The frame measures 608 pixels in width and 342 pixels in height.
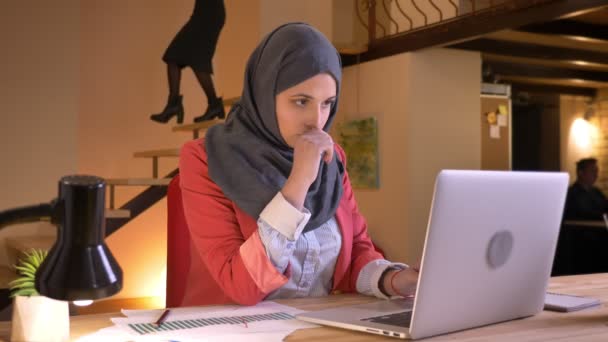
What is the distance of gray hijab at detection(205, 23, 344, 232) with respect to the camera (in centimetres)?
154

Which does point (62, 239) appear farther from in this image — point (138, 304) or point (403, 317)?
point (138, 304)

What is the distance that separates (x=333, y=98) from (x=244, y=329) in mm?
651

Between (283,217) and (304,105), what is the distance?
1.02 feet

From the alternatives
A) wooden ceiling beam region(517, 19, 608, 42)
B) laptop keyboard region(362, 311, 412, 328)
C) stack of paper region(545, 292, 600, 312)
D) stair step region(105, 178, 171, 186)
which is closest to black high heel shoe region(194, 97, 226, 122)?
stair step region(105, 178, 171, 186)

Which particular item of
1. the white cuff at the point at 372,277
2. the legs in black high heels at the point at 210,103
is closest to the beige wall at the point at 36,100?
the legs in black high heels at the point at 210,103

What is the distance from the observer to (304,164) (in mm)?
1416

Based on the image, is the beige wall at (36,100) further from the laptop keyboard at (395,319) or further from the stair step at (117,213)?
the laptop keyboard at (395,319)

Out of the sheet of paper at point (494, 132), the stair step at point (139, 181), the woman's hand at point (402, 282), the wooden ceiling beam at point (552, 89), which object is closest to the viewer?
the woman's hand at point (402, 282)

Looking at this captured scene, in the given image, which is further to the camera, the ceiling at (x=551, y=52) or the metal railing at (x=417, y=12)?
the ceiling at (x=551, y=52)

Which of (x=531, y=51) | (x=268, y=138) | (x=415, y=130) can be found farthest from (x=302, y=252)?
(x=531, y=51)

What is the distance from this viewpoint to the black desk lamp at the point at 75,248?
699mm

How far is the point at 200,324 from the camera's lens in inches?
46.5

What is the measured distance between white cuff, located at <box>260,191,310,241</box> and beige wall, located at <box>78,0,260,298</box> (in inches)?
179

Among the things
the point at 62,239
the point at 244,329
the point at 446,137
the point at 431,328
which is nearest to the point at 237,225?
the point at 244,329
